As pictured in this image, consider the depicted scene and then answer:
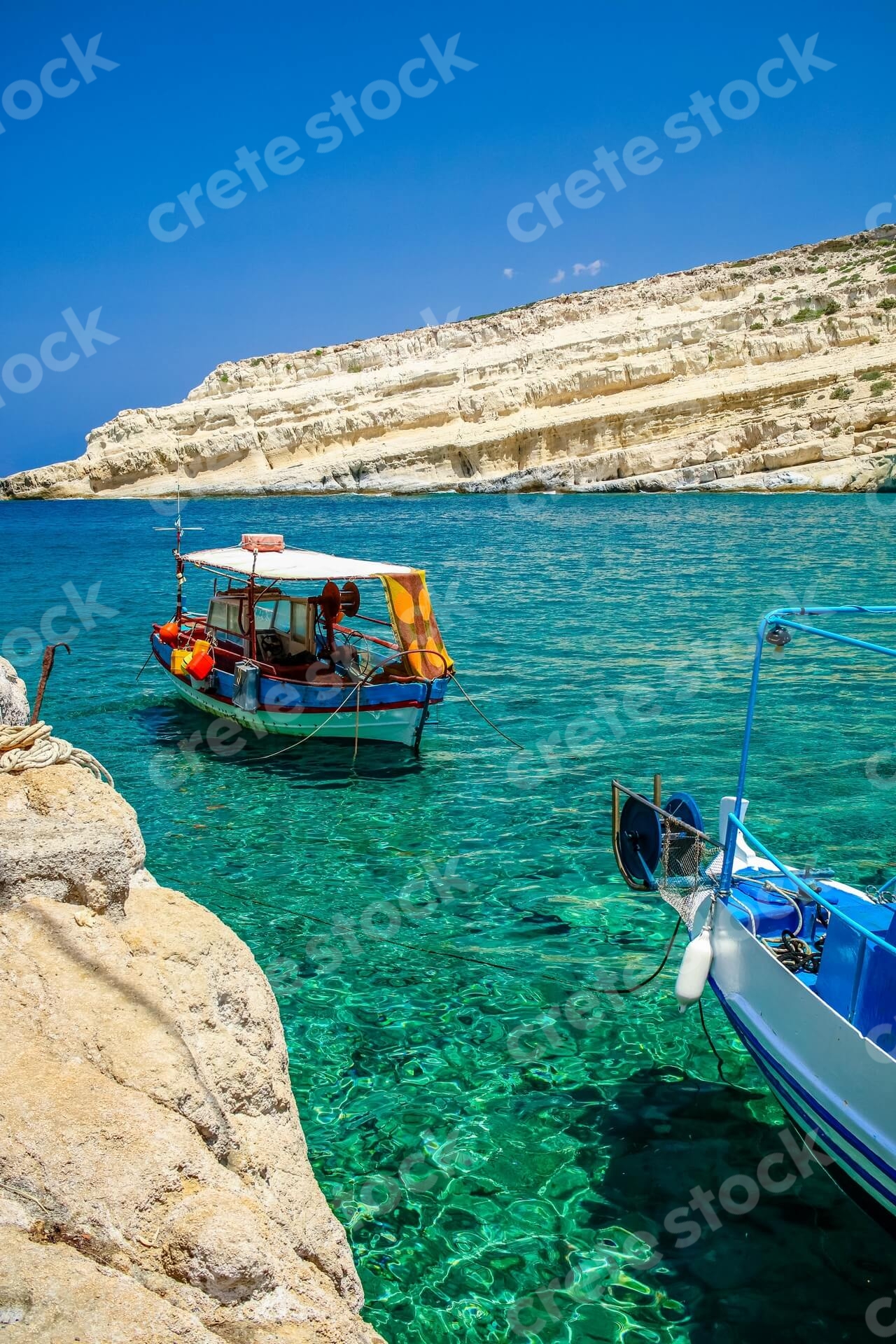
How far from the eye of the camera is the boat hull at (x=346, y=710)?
13.9 m

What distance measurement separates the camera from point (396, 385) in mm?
72125

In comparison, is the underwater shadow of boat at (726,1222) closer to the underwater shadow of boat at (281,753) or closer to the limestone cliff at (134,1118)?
the limestone cliff at (134,1118)

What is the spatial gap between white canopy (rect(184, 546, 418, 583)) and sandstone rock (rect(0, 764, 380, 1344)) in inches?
365

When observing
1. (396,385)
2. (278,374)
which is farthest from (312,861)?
(278,374)

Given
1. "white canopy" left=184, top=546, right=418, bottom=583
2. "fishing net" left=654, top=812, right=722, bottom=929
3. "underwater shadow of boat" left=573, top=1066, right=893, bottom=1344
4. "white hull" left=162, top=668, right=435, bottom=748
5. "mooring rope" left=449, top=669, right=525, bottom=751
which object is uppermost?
"white canopy" left=184, top=546, right=418, bottom=583

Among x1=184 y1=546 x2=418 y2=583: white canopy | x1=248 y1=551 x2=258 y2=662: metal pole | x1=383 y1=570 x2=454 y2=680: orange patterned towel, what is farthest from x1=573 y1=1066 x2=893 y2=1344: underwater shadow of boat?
x1=248 y1=551 x2=258 y2=662: metal pole

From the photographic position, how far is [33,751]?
4734 millimetres

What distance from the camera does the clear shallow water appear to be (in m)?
5.41

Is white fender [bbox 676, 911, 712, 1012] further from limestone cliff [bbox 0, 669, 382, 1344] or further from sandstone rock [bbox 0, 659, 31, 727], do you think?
sandstone rock [bbox 0, 659, 31, 727]

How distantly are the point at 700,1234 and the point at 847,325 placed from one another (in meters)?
62.1

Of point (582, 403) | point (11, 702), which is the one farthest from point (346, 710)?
point (582, 403)

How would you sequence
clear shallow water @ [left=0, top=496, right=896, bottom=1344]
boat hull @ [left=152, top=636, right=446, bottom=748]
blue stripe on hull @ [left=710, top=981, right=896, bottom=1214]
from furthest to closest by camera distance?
1. boat hull @ [left=152, top=636, right=446, bottom=748]
2. clear shallow water @ [left=0, top=496, right=896, bottom=1344]
3. blue stripe on hull @ [left=710, top=981, right=896, bottom=1214]

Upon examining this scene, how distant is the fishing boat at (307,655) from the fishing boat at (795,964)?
6383 mm

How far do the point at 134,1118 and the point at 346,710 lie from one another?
10.8 m
